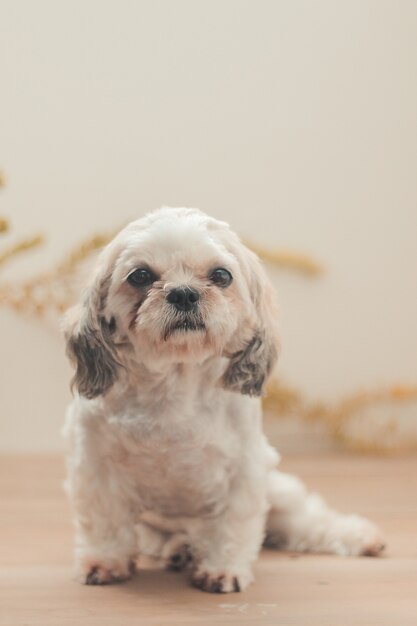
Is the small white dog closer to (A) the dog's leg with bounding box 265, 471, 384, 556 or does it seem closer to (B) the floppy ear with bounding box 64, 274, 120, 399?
(B) the floppy ear with bounding box 64, 274, 120, 399

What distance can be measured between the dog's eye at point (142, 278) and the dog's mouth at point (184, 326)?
10cm

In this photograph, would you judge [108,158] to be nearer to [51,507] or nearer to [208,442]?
[51,507]

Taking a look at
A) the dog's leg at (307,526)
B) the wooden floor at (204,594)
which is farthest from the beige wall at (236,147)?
the dog's leg at (307,526)

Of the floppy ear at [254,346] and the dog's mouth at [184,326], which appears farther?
the floppy ear at [254,346]

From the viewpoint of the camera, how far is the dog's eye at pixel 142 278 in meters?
1.81

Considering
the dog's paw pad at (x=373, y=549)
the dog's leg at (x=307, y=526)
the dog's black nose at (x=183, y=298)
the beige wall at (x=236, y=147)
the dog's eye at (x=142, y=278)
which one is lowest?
the dog's paw pad at (x=373, y=549)

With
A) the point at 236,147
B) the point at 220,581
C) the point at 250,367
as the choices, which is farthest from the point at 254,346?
the point at 236,147

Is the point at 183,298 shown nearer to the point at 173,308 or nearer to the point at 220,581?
the point at 173,308

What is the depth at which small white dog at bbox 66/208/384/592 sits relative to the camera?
180 cm

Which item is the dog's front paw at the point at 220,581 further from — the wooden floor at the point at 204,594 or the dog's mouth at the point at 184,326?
the dog's mouth at the point at 184,326

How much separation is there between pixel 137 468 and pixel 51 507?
2.71ft

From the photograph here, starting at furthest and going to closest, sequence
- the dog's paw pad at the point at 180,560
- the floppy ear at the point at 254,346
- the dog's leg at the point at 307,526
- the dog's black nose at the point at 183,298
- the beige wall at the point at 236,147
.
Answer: the beige wall at the point at 236,147 < the dog's leg at the point at 307,526 < the dog's paw pad at the point at 180,560 < the floppy ear at the point at 254,346 < the dog's black nose at the point at 183,298

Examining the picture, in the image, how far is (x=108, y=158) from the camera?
11.4 ft

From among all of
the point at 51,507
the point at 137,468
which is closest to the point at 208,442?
the point at 137,468
